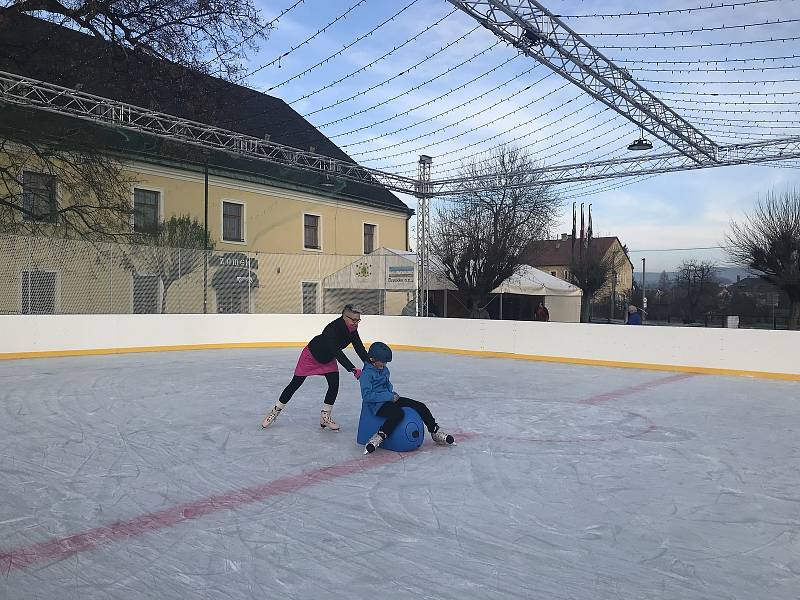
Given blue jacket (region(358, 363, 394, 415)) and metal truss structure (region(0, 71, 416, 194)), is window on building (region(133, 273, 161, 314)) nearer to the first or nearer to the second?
metal truss structure (region(0, 71, 416, 194))

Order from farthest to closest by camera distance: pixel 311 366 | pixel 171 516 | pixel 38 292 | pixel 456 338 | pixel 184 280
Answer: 1. pixel 184 280
2. pixel 456 338
3. pixel 38 292
4. pixel 311 366
5. pixel 171 516

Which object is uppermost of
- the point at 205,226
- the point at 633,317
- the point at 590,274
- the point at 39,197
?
the point at 39,197

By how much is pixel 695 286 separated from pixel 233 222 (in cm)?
1847

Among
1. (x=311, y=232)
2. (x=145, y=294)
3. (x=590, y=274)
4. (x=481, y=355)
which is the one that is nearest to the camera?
(x=481, y=355)

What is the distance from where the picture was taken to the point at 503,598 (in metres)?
2.88

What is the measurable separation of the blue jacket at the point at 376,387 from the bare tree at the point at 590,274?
28.6 m

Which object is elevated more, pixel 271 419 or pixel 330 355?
pixel 330 355

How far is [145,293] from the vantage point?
1552 centimetres

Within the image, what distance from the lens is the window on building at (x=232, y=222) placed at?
2544cm

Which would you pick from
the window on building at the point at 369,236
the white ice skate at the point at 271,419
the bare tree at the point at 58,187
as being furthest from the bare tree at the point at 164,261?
the window on building at the point at 369,236

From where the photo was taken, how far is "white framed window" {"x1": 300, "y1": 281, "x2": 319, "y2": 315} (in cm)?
1798

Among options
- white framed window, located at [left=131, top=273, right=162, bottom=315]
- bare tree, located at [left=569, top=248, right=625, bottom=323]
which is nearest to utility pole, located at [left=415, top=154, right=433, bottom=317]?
white framed window, located at [left=131, top=273, right=162, bottom=315]

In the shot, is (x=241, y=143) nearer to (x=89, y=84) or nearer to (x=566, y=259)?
(x=89, y=84)

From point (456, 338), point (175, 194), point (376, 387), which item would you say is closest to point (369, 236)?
point (175, 194)
